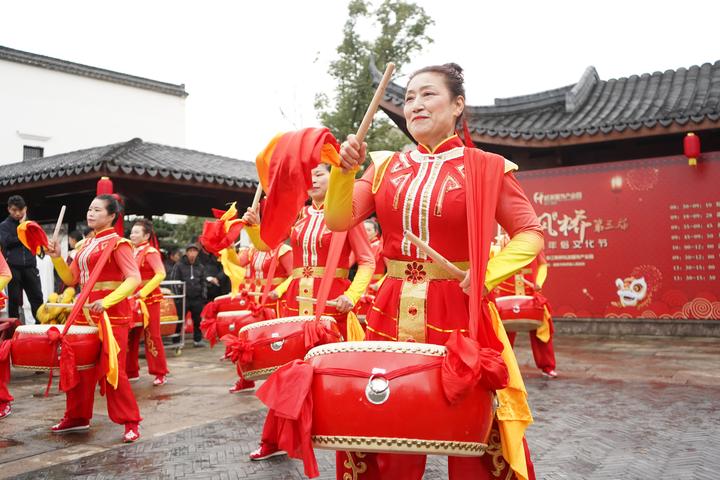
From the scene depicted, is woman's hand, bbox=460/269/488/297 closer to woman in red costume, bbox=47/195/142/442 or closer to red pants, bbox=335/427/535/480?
red pants, bbox=335/427/535/480

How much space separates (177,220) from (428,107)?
2613cm

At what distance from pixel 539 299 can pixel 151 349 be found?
14.4 ft

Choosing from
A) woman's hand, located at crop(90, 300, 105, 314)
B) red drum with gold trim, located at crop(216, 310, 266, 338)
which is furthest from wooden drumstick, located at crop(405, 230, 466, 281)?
red drum with gold trim, located at crop(216, 310, 266, 338)

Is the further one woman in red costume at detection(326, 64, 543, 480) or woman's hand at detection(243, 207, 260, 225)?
woman's hand at detection(243, 207, 260, 225)

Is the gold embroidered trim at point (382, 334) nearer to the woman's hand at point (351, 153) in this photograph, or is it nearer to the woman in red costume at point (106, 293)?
the woman's hand at point (351, 153)

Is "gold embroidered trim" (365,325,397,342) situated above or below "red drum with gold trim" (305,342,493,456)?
above

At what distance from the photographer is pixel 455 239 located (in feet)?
7.87

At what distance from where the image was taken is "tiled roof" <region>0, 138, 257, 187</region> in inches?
390

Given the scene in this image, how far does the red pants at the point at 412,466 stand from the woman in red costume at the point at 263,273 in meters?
2.90

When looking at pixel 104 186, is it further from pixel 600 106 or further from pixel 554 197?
pixel 600 106

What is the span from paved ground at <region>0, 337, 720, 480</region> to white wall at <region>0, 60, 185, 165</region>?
696 inches

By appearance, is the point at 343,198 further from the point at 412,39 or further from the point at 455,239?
the point at 412,39

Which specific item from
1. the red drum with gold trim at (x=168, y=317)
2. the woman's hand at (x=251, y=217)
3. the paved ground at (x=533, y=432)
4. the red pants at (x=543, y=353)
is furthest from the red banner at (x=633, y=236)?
the woman's hand at (x=251, y=217)

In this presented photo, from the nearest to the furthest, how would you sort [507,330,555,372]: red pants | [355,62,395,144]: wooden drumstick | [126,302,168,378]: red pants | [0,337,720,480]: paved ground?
1. [355,62,395,144]: wooden drumstick
2. [0,337,720,480]: paved ground
3. [507,330,555,372]: red pants
4. [126,302,168,378]: red pants
